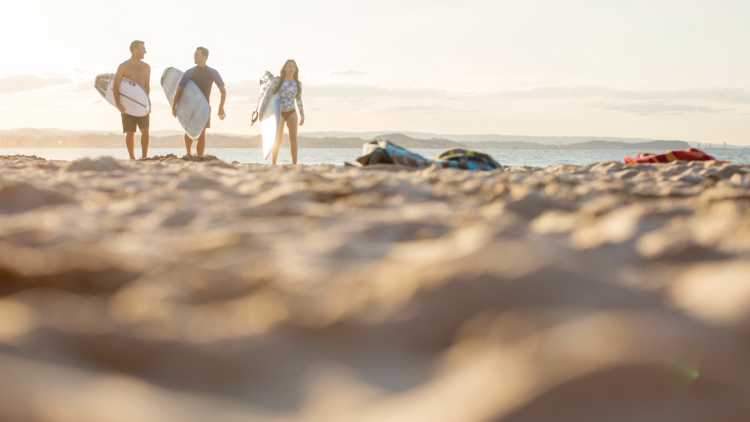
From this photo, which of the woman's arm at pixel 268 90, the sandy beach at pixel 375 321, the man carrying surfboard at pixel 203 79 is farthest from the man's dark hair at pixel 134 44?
the sandy beach at pixel 375 321

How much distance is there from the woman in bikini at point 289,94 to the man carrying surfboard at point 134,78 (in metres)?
1.54

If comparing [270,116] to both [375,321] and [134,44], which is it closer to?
[134,44]

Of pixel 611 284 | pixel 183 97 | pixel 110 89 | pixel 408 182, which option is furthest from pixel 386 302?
pixel 110 89

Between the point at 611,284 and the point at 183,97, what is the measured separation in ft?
21.1

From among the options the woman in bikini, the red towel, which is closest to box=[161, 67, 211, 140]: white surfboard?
the woman in bikini

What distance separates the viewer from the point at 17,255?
81cm

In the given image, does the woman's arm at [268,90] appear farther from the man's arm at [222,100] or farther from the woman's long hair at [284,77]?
the man's arm at [222,100]

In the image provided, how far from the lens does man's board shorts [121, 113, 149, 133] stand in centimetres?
554

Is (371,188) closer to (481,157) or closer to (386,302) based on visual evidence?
(386,302)

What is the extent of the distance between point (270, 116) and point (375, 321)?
19.7 feet

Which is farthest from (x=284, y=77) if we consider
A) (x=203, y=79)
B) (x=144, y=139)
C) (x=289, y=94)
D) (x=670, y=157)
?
(x=670, y=157)

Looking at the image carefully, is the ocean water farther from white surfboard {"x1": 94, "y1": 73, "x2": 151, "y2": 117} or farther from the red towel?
the red towel

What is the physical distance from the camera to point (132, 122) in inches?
222

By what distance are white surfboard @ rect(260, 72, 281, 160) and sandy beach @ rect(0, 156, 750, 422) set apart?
5283mm
